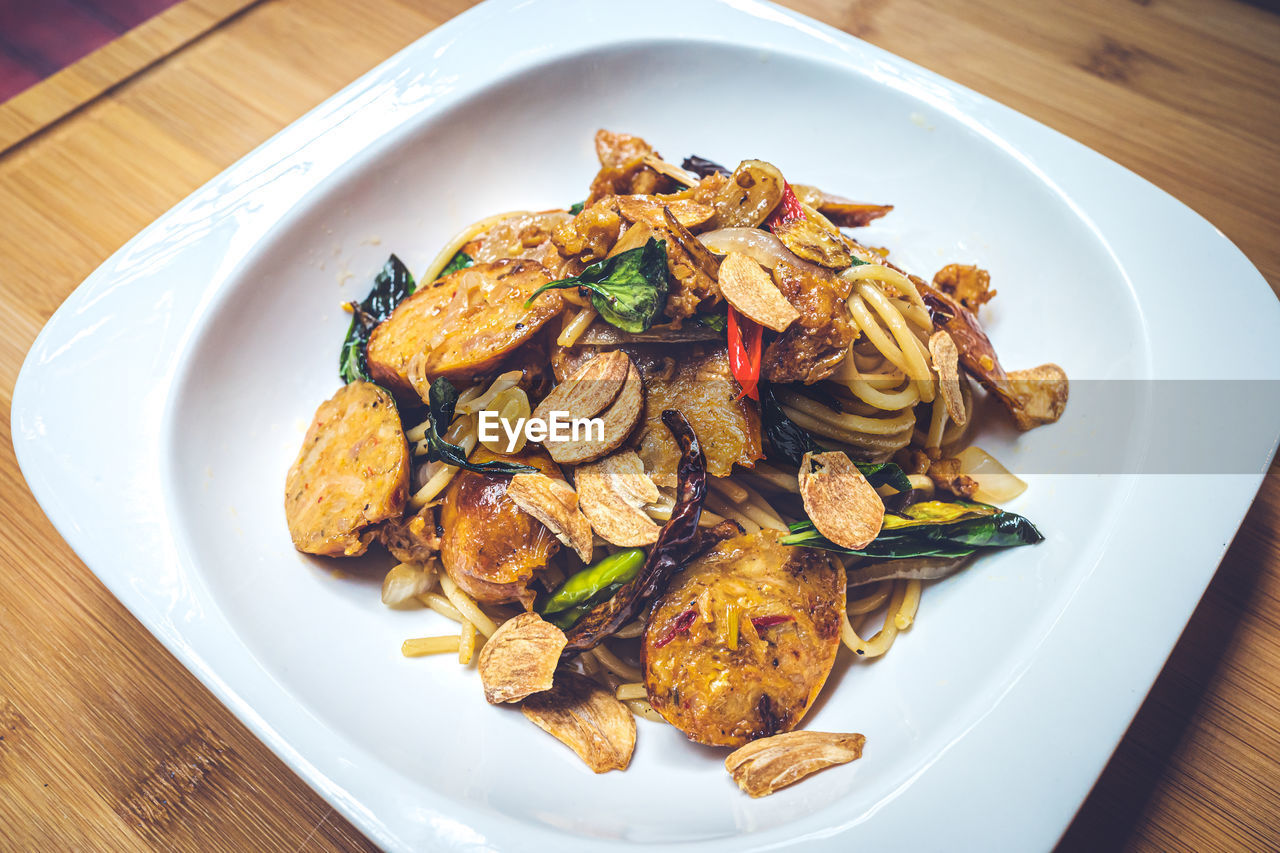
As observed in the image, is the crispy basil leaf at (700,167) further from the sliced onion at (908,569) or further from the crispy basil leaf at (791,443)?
the sliced onion at (908,569)

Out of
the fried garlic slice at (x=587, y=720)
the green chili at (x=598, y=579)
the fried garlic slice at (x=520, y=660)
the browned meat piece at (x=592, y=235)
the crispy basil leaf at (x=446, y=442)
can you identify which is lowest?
the fried garlic slice at (x=587, y=720)

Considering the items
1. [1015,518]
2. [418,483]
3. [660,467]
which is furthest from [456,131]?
[1015,518]

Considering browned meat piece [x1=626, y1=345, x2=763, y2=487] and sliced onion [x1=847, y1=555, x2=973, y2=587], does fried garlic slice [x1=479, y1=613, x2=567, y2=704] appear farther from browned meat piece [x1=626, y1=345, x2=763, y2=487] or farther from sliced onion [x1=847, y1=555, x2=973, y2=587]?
sliced onion [x1=847, y1=555, x2=973, y2=587]

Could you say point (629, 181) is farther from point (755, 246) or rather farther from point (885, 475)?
point (885, 475)

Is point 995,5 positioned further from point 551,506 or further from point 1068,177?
point 551,506

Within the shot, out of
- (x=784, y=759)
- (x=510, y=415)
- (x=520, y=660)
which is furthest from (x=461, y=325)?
(x=784, y=759)

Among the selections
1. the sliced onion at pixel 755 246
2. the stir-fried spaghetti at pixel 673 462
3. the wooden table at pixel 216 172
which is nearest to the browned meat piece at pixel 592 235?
the stir-fried spaghetti at pixel 673 462
